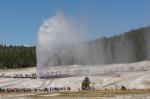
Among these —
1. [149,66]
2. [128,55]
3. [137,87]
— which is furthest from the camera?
[128,55]

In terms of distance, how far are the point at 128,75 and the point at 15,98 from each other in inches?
1630

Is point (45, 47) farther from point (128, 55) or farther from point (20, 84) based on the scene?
point (128, 55)

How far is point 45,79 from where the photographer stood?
11525 cm

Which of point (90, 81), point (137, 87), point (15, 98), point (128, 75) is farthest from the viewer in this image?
point (128, 75)

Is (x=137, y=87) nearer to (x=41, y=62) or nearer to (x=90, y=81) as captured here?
(x=90, y=81)

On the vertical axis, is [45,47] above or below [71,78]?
above

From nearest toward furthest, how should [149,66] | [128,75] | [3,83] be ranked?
[128,75] → [3,83] → [149,66]

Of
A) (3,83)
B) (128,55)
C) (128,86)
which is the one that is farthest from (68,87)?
(128,55)

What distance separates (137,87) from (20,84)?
30250 millimetres

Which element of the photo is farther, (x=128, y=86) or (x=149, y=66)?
(x=149, y=66)

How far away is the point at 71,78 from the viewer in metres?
111

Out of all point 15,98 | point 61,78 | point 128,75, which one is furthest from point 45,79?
point 15,98

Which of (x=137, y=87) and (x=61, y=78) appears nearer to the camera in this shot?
(x=137, y=87)

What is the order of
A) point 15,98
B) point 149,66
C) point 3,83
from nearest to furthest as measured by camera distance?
point 15,98, point 3,83, point 149,66
